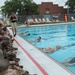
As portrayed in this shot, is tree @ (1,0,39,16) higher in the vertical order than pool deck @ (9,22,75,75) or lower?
higher

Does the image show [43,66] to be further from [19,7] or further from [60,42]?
[19,7]

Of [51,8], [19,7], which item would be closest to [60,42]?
[19,7]

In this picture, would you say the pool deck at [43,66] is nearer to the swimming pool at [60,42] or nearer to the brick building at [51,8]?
the swimming pool at [60,42]

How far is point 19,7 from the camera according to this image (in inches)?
2073

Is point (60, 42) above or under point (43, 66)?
under

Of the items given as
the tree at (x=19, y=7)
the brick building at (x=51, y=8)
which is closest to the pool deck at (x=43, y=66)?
the tree at (x=19, y=7)

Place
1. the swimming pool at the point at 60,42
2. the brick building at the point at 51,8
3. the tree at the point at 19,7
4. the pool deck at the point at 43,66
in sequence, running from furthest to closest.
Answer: the brick building at the point at 51,8, the tree at the point at 19,7, the swimming pool at the point at 60,42, the pool deck at the point at 43,66

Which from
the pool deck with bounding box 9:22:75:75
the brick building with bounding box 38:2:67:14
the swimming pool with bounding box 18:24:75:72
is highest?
the brick building with bounding box 38:2:67:14

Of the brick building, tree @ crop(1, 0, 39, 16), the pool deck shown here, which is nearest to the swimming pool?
the pool deck

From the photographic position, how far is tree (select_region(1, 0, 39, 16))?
170 feet

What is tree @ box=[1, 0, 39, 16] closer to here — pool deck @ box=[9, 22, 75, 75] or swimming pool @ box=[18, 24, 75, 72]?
swimming pool @ box=[18, 24, 75, 72]

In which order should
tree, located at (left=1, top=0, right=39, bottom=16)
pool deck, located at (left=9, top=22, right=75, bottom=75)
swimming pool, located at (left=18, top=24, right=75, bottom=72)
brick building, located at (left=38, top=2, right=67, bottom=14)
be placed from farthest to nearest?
brick building, located at (left=38, top=2, right=67, bottom=14) < tree, located at (left=1, top=0, right=39, bottom=16) < swimming pool, located at (left=18, top=24, right=75, bottom=72) < pool deck, located at (left=9, top=22, right=75, bottom=75)

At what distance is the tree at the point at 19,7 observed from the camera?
51944 mm

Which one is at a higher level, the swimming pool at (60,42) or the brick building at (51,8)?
the brick building at (51,8)
